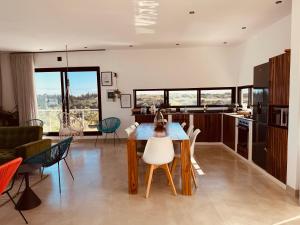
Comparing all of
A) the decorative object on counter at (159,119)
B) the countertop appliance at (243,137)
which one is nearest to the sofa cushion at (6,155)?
the decorative object on counter at (159,119)

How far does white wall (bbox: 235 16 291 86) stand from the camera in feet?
13.8

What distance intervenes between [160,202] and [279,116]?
2181 millimetres

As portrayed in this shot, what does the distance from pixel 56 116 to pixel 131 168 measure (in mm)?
5075

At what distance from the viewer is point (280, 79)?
3.38 metres

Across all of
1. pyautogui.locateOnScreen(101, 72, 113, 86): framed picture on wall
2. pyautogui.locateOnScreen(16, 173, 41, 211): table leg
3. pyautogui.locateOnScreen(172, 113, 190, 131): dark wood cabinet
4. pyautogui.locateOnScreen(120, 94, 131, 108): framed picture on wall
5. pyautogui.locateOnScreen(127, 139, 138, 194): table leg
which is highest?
pyautogui.locateOnScreen(101, 72, 113, 86): framed picture on wall

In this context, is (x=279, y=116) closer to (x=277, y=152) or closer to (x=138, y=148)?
(x=277, y=152)

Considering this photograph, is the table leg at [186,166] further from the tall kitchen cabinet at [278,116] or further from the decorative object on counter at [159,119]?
the tall kitchen cabinet at [278,116]

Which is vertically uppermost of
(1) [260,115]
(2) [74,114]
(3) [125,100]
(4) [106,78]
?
(4) [106,78]

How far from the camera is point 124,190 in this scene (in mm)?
3471

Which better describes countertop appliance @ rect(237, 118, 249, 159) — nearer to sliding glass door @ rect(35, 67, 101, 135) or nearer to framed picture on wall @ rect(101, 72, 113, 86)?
framed picture on wall @ rect(101, 72, 113, 86)

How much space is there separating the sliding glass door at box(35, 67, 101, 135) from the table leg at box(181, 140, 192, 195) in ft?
15.1

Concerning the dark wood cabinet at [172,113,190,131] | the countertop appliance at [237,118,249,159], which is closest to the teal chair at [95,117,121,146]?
the dark wood cabinet at [172,113,190,131]

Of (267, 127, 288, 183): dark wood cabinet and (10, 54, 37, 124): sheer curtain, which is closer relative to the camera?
(267, 127, 288, 183): dark wood cabinet

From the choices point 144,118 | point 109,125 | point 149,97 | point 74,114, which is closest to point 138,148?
point 144,118
